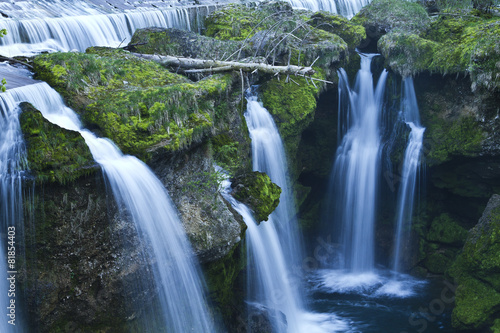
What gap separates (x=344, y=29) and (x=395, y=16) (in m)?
2.26

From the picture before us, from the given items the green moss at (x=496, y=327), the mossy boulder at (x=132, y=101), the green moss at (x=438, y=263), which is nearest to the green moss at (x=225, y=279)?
the mossy boulder at (x=132, y=101)

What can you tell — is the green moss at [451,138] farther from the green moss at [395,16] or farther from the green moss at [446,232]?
the green moss at [395,16]

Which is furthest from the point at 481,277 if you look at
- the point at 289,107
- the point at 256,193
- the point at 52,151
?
the point at 52,151

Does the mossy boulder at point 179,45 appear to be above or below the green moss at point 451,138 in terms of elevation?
above

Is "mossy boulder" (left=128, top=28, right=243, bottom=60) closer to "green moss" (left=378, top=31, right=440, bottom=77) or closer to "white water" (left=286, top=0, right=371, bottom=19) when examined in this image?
"green moss" (left=378, top=31, right=440, bottom=77)

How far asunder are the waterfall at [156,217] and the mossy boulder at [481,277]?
6219 mm

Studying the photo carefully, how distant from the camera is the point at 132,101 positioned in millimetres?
6840

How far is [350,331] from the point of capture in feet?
31.1

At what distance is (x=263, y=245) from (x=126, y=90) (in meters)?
4.20

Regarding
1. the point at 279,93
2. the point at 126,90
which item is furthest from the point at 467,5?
the point at 126,90

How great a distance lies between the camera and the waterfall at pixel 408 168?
459 inches

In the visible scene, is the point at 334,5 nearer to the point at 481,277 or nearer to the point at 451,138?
the point at 451,138

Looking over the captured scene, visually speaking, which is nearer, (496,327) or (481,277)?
(496,327)

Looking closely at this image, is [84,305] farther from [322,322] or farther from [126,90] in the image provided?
[322,322]
